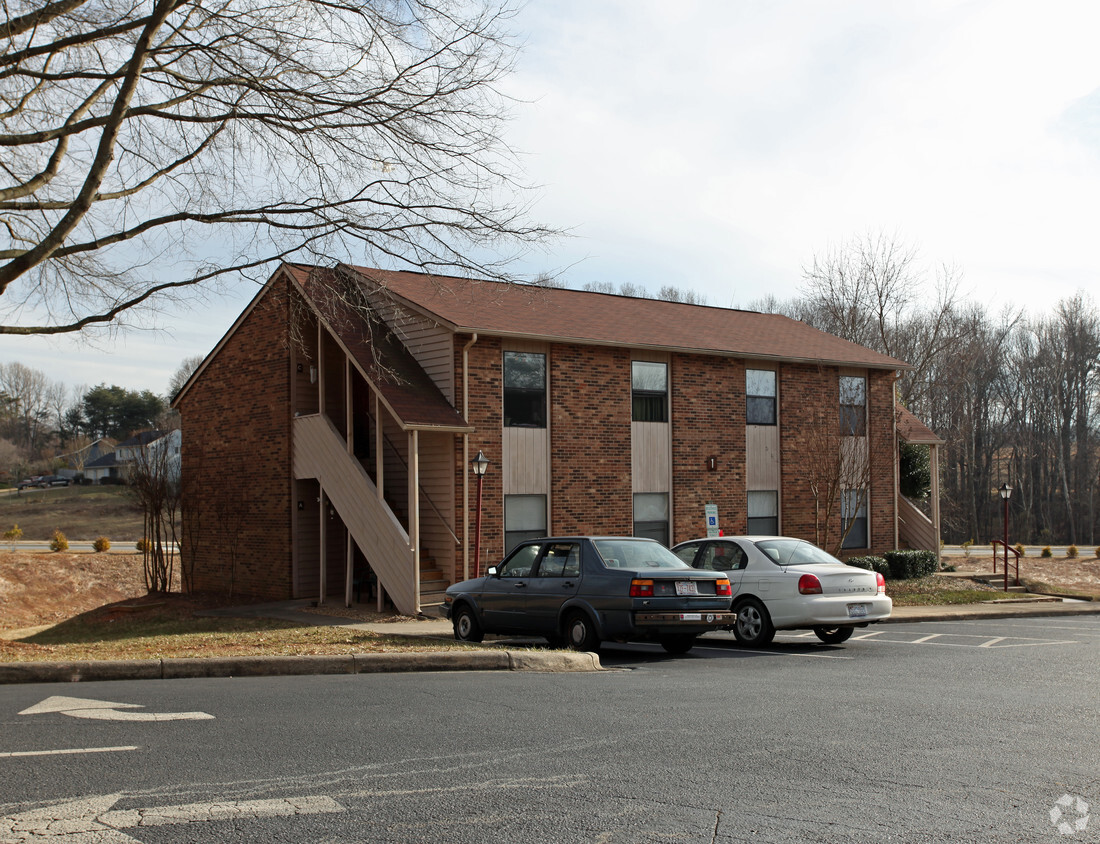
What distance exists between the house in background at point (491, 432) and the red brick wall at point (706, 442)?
0.05 metres

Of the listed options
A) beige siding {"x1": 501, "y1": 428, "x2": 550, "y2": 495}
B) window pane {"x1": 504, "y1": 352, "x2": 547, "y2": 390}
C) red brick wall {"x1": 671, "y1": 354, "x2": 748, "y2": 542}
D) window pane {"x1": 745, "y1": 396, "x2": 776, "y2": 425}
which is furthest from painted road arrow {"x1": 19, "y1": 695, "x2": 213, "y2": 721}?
window pane {"x1": 745, "y1": 396, "x2": 776, "y2": 425}

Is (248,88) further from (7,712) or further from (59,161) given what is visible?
(7,712)

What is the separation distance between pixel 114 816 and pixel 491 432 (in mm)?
15288

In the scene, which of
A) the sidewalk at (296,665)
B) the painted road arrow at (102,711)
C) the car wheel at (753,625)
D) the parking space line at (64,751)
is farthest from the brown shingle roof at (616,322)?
the parking space line at (64,751)

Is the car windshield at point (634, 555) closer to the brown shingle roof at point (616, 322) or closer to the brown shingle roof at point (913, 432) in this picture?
the brown shingle roof at point (616, 322)

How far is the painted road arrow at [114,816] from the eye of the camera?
464 cm

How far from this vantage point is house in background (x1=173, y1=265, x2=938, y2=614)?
19641 millimetres

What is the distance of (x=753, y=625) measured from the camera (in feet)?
45.4

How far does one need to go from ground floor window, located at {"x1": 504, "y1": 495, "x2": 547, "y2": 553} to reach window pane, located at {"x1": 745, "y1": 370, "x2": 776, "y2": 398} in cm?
667

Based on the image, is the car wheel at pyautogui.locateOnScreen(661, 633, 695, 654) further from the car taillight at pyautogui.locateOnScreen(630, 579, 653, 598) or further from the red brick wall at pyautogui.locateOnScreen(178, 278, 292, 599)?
the red brick wall at pyautogui.locateOnScreen(178, 278, 292, 599)

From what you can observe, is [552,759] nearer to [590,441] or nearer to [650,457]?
[590,441]

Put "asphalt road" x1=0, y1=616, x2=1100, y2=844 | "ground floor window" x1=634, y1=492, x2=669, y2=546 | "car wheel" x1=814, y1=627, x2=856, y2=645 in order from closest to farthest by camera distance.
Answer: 1. "asphalt road" x1=0, y1=616, x2=1100, y2=844
2. "car wheel" x1=814, y1=627, x2=856, y2=645
3. "ground floor window" x1=634, y1=492, x2=669, y2=546

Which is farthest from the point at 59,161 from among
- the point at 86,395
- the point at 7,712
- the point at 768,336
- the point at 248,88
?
the point at 86,395

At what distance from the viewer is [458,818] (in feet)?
16.4
